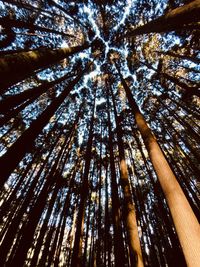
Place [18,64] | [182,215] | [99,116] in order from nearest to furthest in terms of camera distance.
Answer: [182,215] < [18,64] < [99,116]

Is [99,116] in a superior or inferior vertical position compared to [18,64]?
superior

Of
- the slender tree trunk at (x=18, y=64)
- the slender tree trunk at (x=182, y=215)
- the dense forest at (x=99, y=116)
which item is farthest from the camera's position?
the dense forest at (x=99, y=116)

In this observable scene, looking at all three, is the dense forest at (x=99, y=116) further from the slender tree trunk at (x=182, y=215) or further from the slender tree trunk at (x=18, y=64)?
the slender tree trunk at (x=182, y=215)

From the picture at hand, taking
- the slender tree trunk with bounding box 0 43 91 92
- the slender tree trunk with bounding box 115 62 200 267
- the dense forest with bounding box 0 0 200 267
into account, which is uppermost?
the dense forest with bounding box 0 0 200 267

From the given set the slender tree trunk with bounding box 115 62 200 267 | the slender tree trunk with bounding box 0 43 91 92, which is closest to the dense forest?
the slender tree trunk with bounding box 0 43 91 92

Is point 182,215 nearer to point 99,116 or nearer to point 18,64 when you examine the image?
point 18,64

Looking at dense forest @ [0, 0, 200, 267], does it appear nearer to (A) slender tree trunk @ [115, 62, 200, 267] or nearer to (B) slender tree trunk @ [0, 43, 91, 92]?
(B) slender tree trunk @ [0, 43, 91, 92]

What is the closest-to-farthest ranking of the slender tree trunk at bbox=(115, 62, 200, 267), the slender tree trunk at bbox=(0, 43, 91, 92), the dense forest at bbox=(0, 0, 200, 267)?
the slender tree trunk at bbox=(115, 62, 200, 267), the slender tree trunk at bbox=(0, 43, 91, 92), the dense forest at bbox=(0, 0, 200, 267)

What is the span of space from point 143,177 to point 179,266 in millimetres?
4284

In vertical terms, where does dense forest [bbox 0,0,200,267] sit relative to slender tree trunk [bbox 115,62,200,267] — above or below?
above

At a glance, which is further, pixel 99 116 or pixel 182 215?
pixel 99 116

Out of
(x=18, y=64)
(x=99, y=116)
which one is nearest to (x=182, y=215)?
(x=18, y=64)

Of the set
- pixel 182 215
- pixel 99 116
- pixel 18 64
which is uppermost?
pixel 99 116

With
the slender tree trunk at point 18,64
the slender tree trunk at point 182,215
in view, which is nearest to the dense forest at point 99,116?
the slender tree trunk at point 18,64
